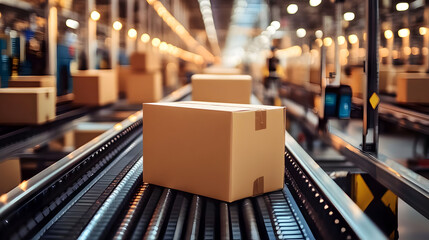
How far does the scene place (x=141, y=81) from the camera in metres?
12.7

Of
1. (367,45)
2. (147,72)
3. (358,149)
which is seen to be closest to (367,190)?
(358,149)

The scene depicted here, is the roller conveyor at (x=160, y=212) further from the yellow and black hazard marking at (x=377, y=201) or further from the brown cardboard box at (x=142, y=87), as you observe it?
the brown cardboard box at (x=142, y=87)

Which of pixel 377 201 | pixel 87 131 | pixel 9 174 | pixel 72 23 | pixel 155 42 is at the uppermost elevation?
pixel 155 42

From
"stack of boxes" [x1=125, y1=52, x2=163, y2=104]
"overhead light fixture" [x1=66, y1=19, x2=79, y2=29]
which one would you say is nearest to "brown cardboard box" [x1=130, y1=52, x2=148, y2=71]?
"stack of boxes" [x1=125, y1=52, x2=163, y2=104]

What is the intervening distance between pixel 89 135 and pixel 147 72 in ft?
19.9

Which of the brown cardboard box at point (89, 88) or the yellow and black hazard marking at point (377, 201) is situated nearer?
the yellow and black hazard marking at point (377, 201)

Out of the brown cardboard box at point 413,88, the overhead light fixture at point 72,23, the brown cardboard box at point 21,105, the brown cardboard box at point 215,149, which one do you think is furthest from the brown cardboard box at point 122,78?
the brown cardboard box at point 215,149

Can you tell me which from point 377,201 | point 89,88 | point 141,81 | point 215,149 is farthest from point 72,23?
point 215,149

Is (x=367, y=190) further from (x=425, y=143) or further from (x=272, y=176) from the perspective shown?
(x=425, y=143)

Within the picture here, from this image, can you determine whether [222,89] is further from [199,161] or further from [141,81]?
[141,81]

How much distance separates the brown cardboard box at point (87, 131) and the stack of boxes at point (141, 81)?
447 centimetres

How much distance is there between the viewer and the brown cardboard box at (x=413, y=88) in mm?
11734

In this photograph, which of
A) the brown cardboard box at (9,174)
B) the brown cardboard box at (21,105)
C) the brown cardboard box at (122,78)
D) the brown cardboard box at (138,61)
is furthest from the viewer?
the brown cardboard box at (122,78)

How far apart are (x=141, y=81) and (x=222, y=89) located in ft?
20.4
